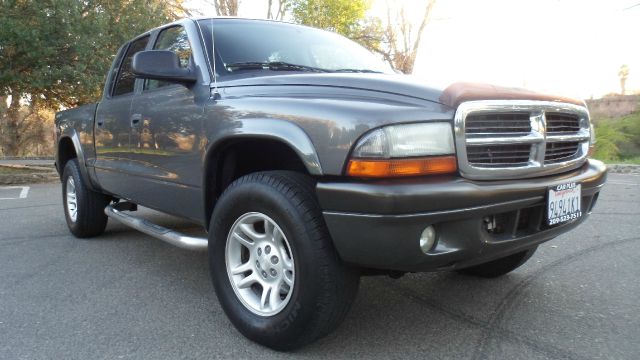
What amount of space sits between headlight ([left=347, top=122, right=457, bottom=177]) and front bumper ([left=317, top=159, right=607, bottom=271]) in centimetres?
5

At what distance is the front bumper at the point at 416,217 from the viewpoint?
2.01 m

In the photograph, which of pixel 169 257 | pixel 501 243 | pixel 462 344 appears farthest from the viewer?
pixel 169 257

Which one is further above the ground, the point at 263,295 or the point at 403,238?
the point at 403,238

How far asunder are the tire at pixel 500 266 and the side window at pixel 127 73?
2.98m

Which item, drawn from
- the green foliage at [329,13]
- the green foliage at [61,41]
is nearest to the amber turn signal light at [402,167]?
the green foliage at [61,41]

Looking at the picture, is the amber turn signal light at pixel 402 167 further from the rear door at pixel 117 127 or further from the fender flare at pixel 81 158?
the fender flare at pixel 81 158

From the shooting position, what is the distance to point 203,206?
302 centimetres

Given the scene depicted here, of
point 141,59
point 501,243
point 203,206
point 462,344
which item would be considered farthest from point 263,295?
point 141,59

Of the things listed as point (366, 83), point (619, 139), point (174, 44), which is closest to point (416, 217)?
point (366, 83)

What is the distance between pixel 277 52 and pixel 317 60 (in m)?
0.28

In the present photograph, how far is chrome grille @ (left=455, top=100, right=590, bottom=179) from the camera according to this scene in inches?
85.3

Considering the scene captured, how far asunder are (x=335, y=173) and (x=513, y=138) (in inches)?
32.7

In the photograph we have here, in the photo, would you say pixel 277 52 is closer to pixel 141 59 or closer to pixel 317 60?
pixel 317 60

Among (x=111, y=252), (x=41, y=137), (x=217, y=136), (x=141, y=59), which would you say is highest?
(x=141, y=59)
